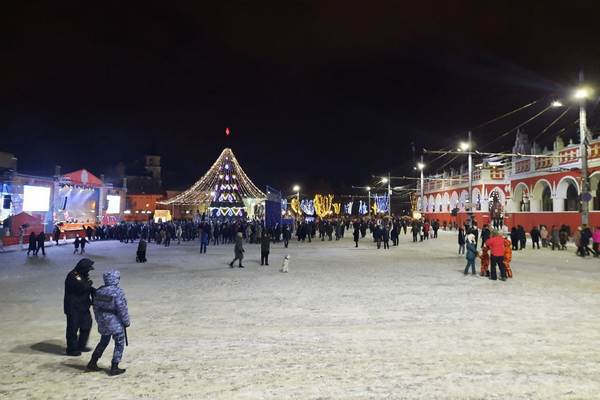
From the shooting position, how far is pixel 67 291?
19.9 ft

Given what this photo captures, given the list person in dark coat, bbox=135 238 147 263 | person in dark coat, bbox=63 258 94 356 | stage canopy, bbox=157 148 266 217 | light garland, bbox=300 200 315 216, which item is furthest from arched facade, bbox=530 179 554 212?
light garland, bbox=300 200 315 216

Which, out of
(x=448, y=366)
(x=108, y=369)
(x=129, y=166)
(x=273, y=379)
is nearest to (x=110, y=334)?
(x=108, y=369)

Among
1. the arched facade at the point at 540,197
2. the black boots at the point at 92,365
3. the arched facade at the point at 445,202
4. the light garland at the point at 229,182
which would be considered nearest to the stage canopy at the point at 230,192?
the light garland at the point at 229,182

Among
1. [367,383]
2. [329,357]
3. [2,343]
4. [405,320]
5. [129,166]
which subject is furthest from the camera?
[129,166]

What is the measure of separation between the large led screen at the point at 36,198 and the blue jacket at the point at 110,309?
31.5m

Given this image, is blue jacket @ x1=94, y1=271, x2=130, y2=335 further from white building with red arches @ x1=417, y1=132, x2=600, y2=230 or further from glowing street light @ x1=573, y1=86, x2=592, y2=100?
white building with red arches @ x1=417, y1=132, x2=600, y2=230

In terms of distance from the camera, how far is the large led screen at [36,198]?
31737 mm

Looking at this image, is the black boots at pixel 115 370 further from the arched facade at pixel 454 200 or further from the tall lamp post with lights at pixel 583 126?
the arched facade at pixel 454 200

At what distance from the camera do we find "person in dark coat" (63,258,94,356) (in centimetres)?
597

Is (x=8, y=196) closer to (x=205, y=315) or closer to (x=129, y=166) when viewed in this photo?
(x=205, y=315)

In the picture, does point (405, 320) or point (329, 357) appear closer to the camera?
point (329, 357)

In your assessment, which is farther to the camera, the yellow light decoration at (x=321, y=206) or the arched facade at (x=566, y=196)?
the yellow light decoration at (x=321, y=206)

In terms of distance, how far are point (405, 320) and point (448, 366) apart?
2.44 meters

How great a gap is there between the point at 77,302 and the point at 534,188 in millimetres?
35334
